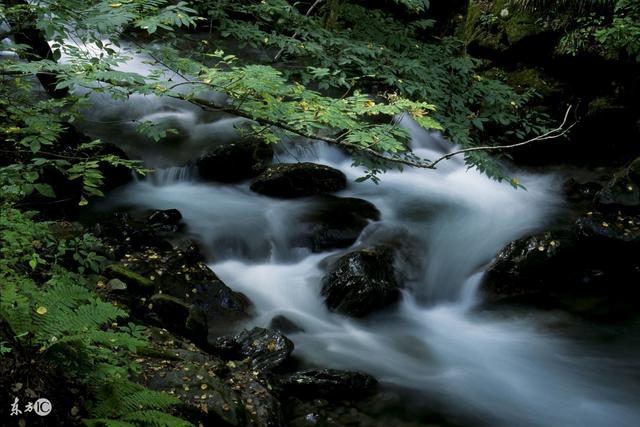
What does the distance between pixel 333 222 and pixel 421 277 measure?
166 cm

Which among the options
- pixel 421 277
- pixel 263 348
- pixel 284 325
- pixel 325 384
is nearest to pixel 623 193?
pixel 421 277

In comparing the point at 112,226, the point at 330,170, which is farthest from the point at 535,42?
the point at 112,226

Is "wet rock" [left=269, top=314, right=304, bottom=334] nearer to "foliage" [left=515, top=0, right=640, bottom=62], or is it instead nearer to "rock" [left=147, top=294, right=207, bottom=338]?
"rock" [left=147, top=294, right=207, bottom=338]

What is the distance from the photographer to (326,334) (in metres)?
6.14

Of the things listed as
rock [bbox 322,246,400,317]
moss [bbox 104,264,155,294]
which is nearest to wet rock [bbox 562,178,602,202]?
rock [bbox 322,246,400,317]

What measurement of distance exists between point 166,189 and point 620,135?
8.88 m

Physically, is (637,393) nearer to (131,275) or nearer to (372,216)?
(372,216)

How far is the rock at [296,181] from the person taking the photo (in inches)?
354

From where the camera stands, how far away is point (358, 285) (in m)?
6.51

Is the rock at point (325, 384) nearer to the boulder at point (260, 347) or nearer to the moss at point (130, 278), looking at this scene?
the boulder at point (260, 347)

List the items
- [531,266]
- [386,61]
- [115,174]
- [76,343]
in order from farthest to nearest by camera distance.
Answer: [115,174], [531,266], [386,61], [76,343]

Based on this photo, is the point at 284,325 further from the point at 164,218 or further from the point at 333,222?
the point at 164,218

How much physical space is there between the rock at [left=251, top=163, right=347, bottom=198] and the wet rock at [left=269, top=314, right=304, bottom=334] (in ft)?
10.5

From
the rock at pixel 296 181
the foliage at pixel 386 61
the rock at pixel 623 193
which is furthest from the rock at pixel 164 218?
the rock at pixel 623 193
